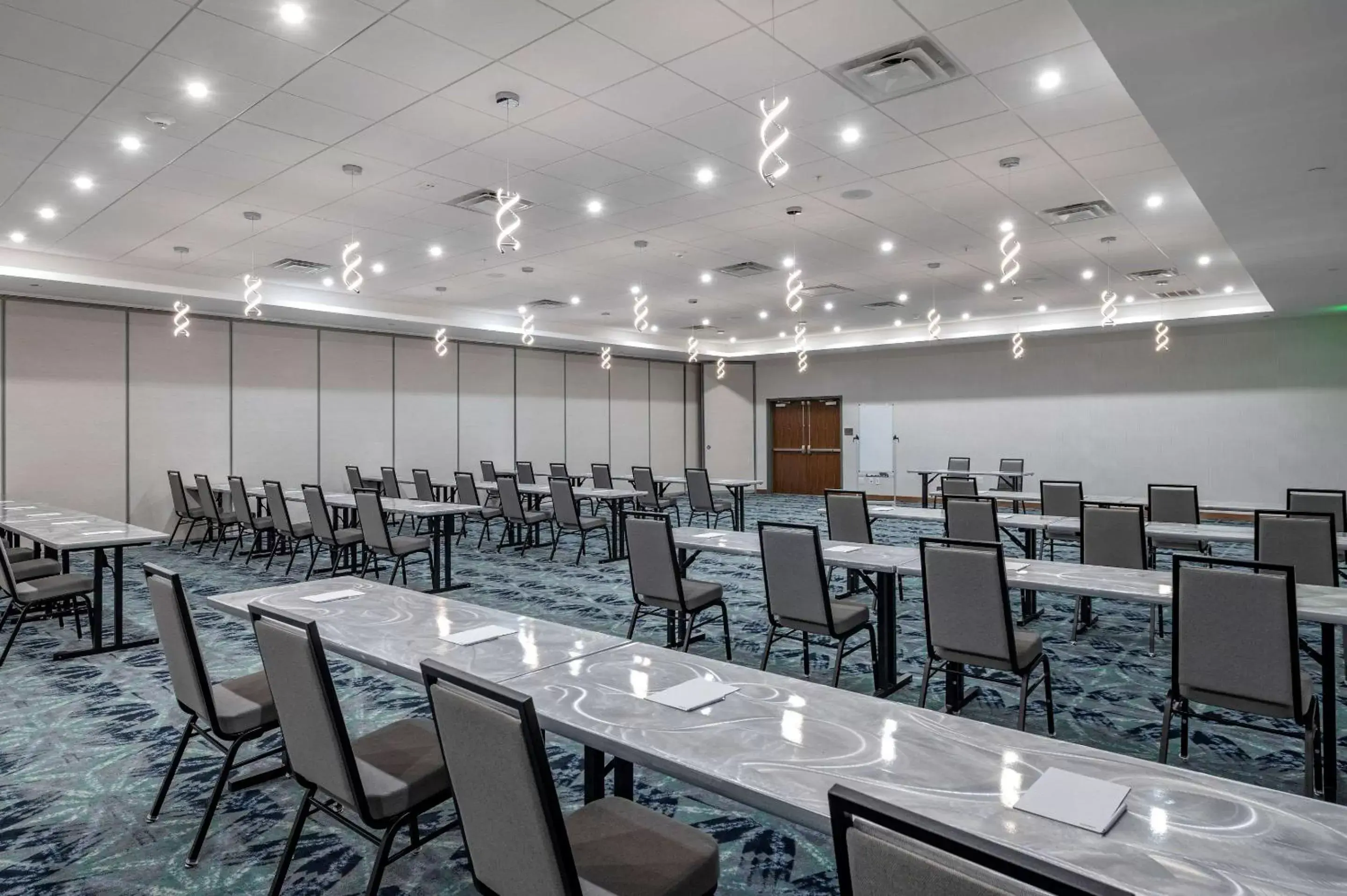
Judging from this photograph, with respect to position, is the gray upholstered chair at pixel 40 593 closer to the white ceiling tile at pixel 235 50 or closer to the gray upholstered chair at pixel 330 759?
the white ceiling tile at pixel 235 50

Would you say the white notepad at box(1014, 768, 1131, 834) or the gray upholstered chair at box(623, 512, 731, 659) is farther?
the gray upholstered chair at box(623, 512, 731, 659)

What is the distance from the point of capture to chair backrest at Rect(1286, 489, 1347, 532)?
5895 millimetres

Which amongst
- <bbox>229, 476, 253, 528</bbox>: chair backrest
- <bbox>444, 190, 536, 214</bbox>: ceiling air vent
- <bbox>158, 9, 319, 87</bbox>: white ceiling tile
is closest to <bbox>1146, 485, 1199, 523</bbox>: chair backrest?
<bbox>444, 190, 536, 214</bbox>: ceiling air vent

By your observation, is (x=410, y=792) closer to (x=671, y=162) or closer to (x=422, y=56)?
(x=422, y=56)

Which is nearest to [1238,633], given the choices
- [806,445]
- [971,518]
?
[971,518]

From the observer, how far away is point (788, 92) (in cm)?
470

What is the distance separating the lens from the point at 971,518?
564 centimetres

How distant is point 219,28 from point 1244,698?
5.49 m

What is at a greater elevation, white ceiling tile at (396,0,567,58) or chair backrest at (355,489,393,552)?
white ceiling tile at (396,0,567,58)

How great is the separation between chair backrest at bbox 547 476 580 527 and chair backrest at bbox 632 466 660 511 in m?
1.92

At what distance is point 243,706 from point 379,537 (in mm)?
4397

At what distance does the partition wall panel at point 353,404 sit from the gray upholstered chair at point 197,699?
1012 centimetres

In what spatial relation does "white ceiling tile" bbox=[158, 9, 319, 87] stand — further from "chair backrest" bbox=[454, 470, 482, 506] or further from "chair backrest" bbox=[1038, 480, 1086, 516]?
"chair backrest" bbox=[1038, 480, 1086, 516]

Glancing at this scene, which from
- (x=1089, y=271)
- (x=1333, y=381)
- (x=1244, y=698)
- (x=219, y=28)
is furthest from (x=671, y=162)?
(x=1333, y=381)
